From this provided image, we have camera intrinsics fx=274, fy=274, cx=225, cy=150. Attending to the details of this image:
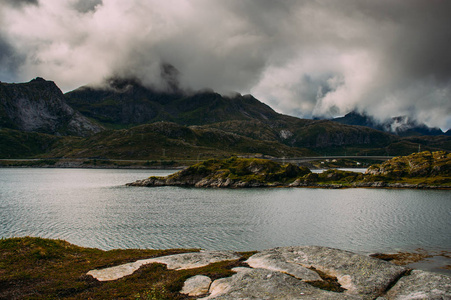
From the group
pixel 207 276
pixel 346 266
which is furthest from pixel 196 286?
pixel 346 266

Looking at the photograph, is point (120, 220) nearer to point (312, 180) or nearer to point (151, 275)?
point (151, 275)

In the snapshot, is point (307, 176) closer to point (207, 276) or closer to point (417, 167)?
point (417, 167)

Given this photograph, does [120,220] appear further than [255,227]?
Yes

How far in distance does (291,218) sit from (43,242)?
53669 millimetres

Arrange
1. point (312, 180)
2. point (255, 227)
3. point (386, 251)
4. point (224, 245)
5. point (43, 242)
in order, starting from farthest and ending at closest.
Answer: point (312, 180) < point (255, 227) < point (224, 245) < point (386, 251) < point (43, 242)

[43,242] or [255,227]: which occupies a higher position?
[43,242]

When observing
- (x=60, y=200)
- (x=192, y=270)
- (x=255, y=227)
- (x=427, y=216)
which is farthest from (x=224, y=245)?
(x=60, y=200)

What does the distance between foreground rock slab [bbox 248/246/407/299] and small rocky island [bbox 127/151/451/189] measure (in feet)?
375

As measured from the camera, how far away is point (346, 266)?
2588 cm

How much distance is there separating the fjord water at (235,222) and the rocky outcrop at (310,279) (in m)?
18.0

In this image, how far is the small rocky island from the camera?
142 meters

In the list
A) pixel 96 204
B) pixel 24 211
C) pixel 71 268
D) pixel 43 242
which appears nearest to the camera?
pixel 71 268

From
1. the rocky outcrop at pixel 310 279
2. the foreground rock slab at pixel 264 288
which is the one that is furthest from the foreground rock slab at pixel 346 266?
the foreground rock slab at pixel 264 288

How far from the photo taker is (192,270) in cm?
2433
